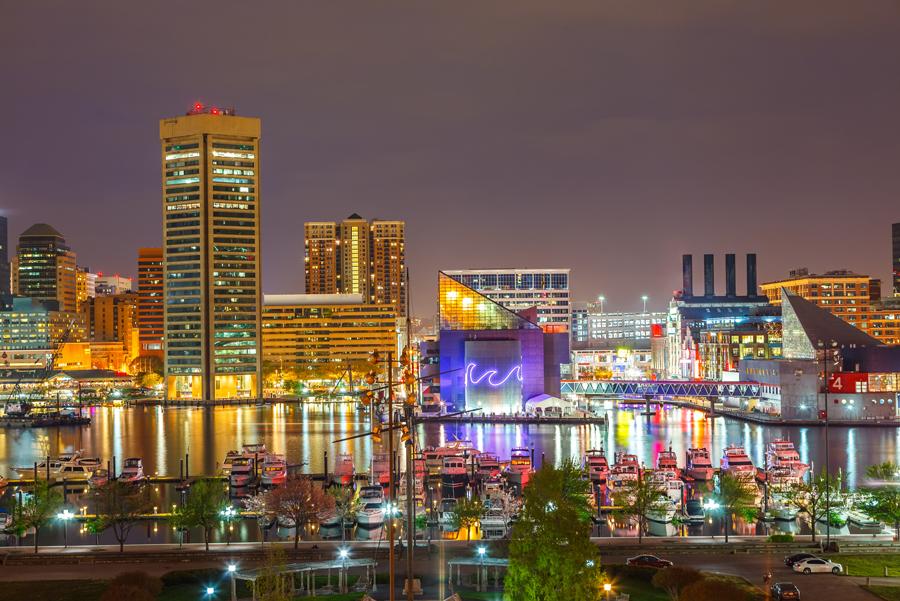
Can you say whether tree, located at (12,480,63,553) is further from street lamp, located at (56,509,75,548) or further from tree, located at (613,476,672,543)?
tree, located at (613,476,672,543)

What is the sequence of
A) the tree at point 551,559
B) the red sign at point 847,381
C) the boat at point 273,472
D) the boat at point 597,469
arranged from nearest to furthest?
the tree at point 551,559 → the boat at point 597,469 → the boat at point 273,472 → the red sign at point 847,381

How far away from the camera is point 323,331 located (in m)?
131

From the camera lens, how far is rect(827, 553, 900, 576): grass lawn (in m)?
21.2

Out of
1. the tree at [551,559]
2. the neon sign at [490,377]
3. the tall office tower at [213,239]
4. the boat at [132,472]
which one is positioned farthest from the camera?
the tall office tower at [213,239]

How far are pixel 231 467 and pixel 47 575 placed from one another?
1702 cm

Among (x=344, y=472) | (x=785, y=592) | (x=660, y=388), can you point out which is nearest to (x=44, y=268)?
(x=660, y=388)

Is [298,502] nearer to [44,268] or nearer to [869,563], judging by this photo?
[869,563]

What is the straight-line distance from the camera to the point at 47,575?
22.1m

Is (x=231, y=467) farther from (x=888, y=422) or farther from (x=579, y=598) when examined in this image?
(x=888, y=422)

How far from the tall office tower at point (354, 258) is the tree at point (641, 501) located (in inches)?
6149

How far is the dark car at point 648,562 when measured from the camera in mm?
21625

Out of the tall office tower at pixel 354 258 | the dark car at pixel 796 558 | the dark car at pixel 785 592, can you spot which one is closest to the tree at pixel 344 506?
the dark car at pixel 796 558

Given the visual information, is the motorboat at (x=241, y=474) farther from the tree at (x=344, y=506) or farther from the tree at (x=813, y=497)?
the tree at (x=813, y=497)

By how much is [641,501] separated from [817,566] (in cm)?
617
